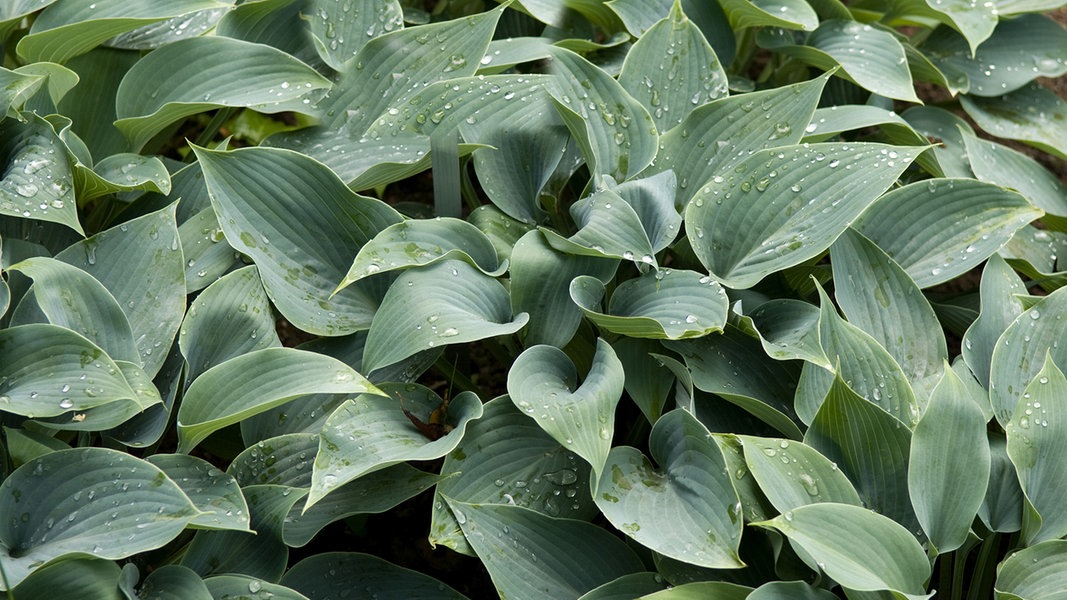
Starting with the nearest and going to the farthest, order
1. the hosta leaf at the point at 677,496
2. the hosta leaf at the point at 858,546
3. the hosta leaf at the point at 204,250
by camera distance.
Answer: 1. the hosta leaf at the point at 858,546
2. the hosta leaf at the point at 677,496
3. the hosta leaf at the point at 204,250

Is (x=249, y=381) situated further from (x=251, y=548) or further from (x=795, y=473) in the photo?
(x=795, y=473)

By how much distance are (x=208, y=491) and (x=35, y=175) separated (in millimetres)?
630

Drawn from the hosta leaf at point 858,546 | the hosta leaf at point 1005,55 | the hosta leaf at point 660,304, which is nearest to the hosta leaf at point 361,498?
the hosta leaf at point 660,304

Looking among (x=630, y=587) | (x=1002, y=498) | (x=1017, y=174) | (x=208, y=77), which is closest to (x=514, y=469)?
(x=630, y=587)

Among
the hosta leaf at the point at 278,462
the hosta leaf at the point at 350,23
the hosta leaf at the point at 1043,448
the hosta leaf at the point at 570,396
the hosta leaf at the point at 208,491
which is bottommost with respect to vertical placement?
the hosta leaf at the point at 1043,448

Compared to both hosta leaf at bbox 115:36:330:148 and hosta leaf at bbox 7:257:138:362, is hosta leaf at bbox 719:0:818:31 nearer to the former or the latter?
hosta leaf at bbox 115:36:330:148

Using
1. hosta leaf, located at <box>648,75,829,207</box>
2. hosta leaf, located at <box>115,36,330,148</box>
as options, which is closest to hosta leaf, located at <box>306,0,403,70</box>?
hosta leaf, located at <box>115,36,330,148</box>

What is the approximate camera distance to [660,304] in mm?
1505

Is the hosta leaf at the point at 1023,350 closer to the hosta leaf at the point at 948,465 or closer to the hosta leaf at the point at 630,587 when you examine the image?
the hosta leaf at the point at 948,465

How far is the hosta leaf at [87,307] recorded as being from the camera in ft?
4.65

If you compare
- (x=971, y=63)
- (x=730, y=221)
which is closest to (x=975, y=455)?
(x=730, y=221)

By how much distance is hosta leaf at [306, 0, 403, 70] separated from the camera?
1.92m

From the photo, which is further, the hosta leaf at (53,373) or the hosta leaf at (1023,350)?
the hosta leaf at (1023,350)

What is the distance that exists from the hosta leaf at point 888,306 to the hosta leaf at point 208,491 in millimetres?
971
